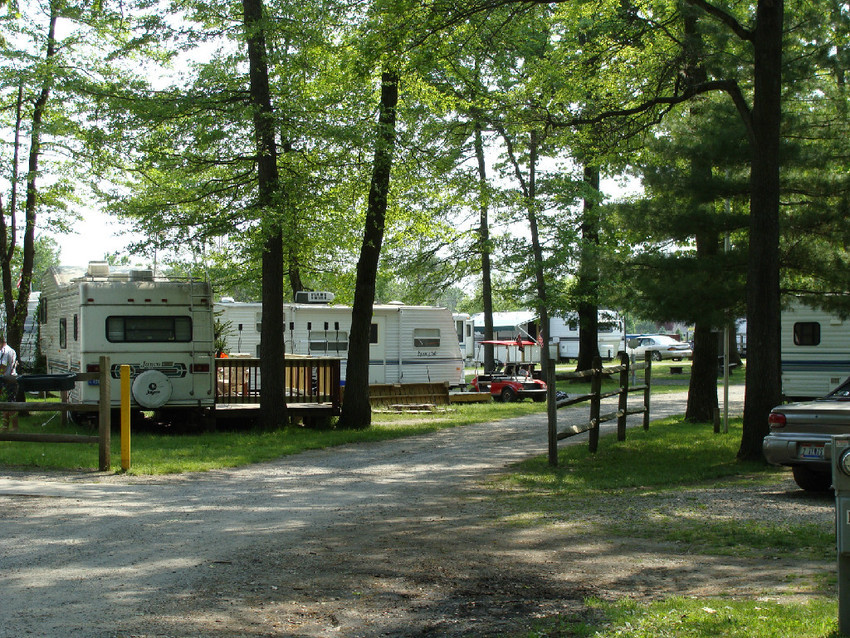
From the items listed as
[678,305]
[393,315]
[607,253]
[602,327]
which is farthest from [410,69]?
[602,327]

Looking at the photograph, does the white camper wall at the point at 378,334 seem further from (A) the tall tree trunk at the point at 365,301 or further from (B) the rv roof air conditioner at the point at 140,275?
(B) the rv roof air conditioner at the point at 140,275

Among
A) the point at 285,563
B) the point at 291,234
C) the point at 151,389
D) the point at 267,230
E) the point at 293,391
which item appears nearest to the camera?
the point at 285,563

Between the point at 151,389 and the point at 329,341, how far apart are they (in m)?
9.70

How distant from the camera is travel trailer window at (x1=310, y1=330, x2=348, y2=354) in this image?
25328 mm

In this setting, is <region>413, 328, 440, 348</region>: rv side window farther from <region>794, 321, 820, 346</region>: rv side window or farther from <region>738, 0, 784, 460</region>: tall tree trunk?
<region>738, 0, 784, 460</region>: tall tree trunk

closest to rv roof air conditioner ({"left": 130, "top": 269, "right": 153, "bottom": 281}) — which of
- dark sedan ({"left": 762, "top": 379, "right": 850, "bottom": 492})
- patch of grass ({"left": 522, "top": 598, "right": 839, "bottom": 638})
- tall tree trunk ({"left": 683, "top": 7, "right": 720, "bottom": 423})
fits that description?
tall tree trunk ({"left": 683, "top": 7, "right": 720, "bottom": 423})

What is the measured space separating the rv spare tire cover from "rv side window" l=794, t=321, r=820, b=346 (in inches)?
571

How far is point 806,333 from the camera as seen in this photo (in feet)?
70.1

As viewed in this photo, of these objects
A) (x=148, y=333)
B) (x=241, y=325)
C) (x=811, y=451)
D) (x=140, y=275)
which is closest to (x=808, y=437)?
(x=811, y=451)

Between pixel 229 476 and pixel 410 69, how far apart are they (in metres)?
6.68

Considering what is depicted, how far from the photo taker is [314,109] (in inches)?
621

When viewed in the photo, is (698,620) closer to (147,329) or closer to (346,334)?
(147,329)

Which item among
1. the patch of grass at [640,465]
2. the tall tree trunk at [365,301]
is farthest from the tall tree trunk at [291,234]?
the patch of grass at [640,465]

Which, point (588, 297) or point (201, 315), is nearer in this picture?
point (201, 315)
